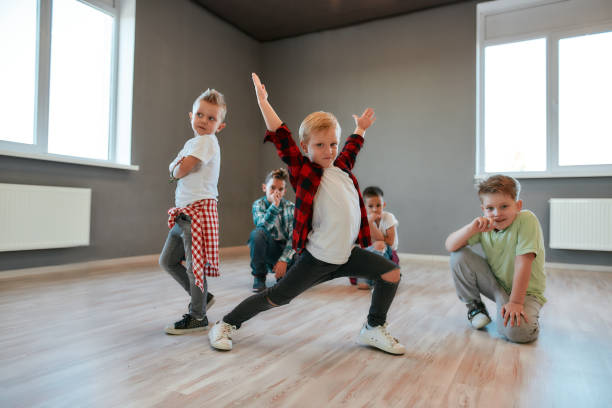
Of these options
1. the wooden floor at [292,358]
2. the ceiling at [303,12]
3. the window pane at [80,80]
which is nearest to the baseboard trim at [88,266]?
the wooden floor at [292,358]

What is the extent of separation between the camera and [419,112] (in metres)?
4.15

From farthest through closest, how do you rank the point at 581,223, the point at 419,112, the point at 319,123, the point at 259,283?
the point at 419,112 → the point at 581,223 → the point at 259,283 → the point at 319,123

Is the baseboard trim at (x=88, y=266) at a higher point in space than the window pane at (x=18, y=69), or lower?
lower

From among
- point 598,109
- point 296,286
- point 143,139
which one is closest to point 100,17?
point 143,139

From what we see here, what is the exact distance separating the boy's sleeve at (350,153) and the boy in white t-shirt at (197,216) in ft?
1.65

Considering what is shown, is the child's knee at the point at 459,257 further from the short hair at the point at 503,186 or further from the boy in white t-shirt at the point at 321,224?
the boy in white t-shirt at the point at 321,224

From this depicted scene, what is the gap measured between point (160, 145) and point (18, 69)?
120 cm

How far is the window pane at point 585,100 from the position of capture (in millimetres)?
3562

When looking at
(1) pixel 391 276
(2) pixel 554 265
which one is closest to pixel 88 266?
(1) pixel 391 276

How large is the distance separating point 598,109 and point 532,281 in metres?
2.97

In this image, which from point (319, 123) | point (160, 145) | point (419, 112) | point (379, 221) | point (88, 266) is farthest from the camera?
point (419, 112)

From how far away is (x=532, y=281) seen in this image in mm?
1534

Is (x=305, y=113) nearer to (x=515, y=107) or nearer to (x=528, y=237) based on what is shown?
(x=515, y=107)

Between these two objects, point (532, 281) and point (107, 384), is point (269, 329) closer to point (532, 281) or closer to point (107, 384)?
point (107, 384)
